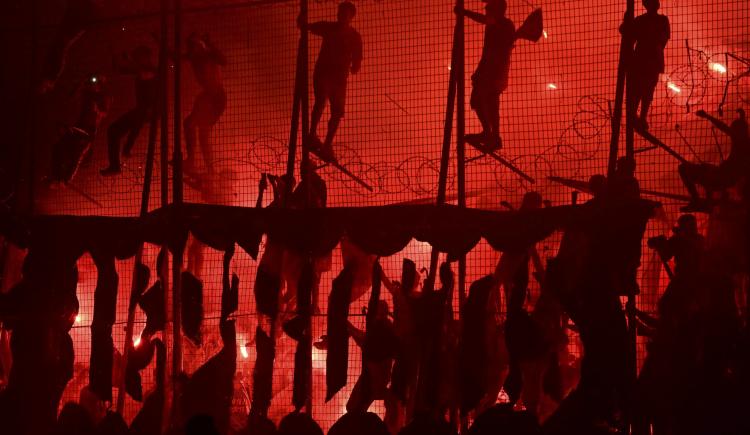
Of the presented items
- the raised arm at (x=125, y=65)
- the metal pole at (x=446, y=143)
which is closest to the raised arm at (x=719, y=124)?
the metal pole at (x=446, y=143)

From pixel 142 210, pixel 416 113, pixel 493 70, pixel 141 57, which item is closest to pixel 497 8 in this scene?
pixel 493 70

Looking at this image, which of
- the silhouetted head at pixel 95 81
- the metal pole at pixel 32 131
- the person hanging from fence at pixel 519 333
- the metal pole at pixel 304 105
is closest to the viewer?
the person hanging from fence at pixel 519 333

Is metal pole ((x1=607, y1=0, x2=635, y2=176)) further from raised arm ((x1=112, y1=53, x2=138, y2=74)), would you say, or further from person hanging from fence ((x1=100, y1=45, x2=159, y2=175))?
raised arm ((x1=112, y1=53, x2=138, y2=74))

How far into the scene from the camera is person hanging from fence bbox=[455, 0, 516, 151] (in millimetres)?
6715

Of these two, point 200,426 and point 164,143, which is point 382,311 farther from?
point 200,426

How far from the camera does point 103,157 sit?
9.20 metres

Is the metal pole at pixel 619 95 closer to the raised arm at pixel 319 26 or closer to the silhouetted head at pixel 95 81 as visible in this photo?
the raised arm at pixel 319 26

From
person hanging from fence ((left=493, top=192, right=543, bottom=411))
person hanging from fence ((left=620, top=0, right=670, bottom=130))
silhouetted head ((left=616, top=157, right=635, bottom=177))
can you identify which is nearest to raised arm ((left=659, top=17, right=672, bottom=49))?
person hanging from fence ((left=620, top=0, right=670, bottom=130))

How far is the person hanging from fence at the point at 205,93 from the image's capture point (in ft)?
24.9

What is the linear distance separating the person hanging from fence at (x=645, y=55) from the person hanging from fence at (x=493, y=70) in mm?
905

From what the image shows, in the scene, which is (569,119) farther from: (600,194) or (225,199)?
(225,199)

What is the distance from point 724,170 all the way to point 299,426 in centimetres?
355

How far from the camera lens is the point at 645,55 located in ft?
20.7

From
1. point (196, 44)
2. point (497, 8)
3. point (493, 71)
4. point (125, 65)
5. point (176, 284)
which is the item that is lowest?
point (176, 284)
